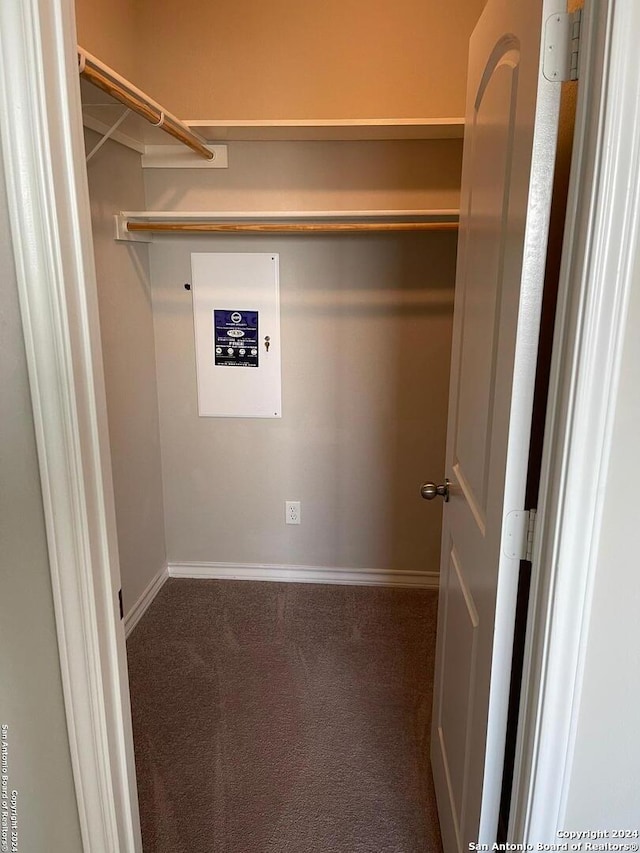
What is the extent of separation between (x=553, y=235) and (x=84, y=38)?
1820mm

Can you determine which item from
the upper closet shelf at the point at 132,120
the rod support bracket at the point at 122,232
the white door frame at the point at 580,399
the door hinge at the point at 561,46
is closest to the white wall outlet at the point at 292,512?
the rod support bracket at the point at 122,232

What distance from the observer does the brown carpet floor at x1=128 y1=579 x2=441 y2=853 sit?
164 centimetres

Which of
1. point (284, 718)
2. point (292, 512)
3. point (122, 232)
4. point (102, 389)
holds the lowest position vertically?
point (284, 718)

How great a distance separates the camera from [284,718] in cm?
204

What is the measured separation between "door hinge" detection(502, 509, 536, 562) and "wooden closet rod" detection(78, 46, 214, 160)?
1.41 m

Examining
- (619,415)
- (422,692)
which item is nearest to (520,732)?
(619,415)

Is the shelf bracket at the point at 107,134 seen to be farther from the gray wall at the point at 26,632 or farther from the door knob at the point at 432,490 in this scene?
→ the door knob at the point at 432,490

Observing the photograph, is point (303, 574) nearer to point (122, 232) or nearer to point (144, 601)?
point (144, 601)

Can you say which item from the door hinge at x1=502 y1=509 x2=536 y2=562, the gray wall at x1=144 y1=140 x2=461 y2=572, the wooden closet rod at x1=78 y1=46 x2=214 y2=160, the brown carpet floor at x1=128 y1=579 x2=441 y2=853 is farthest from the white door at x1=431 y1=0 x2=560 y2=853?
the gray wall at x1=144 y1=140 x2=461 y2=572

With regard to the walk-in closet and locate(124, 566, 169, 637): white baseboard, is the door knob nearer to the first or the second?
the walk-in closet

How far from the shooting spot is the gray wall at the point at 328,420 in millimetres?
2602

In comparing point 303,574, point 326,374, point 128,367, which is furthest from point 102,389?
point 303,574

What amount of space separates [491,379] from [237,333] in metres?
1.76

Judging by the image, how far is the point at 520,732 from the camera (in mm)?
1000
